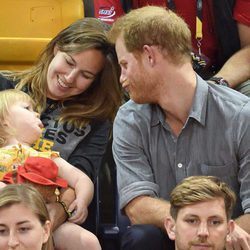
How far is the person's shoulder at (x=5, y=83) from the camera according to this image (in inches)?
98.9

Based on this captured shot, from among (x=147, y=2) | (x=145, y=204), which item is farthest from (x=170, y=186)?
(x=147, y=2)

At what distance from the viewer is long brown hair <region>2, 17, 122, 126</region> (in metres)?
2.46

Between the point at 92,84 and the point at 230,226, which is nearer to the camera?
the point at 230,226

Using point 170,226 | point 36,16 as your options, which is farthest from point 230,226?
point 36,16

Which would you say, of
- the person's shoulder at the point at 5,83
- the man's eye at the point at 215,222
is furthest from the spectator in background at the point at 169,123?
the person's shoulder at the point at 5,83

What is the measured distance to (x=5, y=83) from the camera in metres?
2.52

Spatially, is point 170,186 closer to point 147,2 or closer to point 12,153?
point 12,153

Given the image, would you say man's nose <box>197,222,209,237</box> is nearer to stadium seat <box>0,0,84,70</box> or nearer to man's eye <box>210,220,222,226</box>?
man's eye <box>210,220,222,226</box>

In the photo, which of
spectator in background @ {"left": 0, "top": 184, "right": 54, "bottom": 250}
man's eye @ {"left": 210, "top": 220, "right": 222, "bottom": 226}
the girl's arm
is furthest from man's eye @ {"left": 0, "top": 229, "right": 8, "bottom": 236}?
man's eye @ {"left": 210, "top": 220, "right": 222, "bottom": 226}

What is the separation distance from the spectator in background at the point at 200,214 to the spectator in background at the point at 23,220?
1.15ft

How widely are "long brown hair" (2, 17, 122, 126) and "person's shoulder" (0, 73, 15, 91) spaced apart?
0.03 meters

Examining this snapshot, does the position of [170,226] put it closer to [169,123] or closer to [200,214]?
[200,214]

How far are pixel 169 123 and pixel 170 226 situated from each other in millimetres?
364

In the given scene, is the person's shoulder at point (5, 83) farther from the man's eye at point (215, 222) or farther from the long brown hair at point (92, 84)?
the man's eye at point (215, 222)
